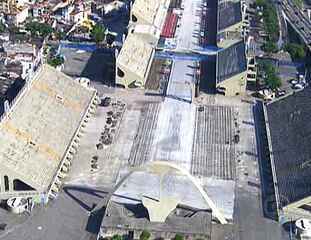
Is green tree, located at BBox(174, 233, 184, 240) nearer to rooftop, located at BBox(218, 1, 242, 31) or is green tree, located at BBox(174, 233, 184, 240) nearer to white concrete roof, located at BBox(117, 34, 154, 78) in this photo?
white concrete roof, located at BBox(117, 34, 154, 78)

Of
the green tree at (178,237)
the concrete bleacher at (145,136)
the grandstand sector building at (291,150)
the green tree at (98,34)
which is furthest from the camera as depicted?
the green tree at (98,34)

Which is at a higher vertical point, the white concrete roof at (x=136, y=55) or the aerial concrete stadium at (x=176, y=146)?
the white concrete roof at (x=136, y=55)

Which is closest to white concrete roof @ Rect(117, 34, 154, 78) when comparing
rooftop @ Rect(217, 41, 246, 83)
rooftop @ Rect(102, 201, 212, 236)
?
rooftop @ Rect(217, 41, 246, 83)

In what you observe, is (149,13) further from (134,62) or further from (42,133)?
(42,133)

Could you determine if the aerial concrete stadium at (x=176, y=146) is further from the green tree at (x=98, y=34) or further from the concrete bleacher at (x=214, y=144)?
the green tree at (x=98, y=34)

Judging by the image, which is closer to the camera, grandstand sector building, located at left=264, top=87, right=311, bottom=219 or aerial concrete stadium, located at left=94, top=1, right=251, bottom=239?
aerial concrete stadium, located at left=94, top=1, right=251, bottom=239

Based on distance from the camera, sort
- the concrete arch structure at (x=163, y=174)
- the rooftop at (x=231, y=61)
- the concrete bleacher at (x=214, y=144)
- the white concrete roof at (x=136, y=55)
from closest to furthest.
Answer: the concrete arch structure at (x=163, y=174) → the concrete bleacher at (x=214, y=144) → the rooftop at (x=231, y=61) → the white concrete roof at (x=136, y=55)

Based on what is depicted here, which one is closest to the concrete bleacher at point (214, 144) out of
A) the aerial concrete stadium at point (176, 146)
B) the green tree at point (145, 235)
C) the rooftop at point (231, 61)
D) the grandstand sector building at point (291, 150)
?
the aerial concrete stadium at point (176, 146)
